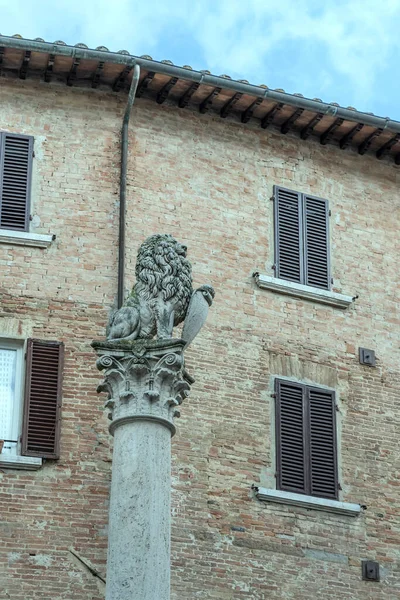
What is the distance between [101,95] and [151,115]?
2.63ft

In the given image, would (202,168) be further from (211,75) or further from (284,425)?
(284,425)

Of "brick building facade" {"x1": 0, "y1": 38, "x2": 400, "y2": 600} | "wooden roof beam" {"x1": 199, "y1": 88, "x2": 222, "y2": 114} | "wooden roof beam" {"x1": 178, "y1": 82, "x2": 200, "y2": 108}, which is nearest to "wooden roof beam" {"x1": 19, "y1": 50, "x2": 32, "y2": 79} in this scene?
"brick building facade" {"x1": 0, "y1": 38, "x2": 400, "y2": 600}

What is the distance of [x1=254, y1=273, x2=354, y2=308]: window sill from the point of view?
22672mm

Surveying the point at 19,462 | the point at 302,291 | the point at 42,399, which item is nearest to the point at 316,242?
the point at 302,291

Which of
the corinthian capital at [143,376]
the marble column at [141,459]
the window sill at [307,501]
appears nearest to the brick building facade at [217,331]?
the window sill at [307,501]

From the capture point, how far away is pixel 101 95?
2305cm

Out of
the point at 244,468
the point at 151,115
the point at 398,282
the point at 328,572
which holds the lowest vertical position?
the point at 328,572

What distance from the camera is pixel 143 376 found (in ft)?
52.4

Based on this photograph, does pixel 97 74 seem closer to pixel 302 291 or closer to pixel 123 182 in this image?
pixel 123 182

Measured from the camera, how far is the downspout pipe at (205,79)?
2197 cm

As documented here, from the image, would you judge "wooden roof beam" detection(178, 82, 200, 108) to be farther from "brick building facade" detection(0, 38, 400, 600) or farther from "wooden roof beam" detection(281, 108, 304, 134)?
"wooden roof beam" detection(281, 108, 304, 134)

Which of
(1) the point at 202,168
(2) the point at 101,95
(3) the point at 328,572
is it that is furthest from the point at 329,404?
(2) the point at 101,95

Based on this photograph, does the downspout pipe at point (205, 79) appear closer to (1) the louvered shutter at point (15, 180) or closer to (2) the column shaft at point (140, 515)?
(1) the louvered shutter at point (15, 180)

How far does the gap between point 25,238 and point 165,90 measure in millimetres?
3317
